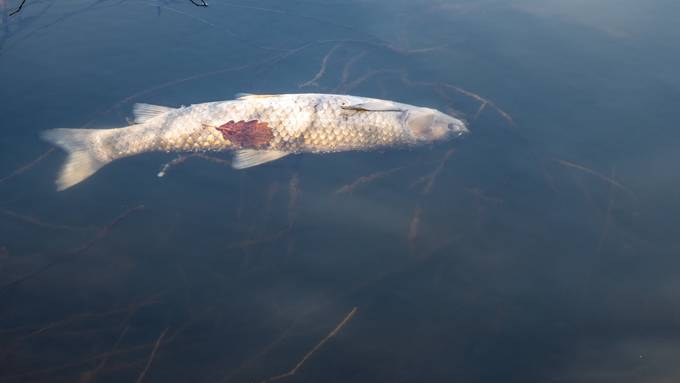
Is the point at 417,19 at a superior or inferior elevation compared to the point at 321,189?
superior

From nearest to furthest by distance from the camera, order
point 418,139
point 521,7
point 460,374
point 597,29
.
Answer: point 460,374 → point 418,139 → point 597,29 → point 521,7

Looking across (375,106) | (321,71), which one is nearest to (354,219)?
(375,106)

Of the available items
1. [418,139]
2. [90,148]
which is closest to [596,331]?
[418,139]

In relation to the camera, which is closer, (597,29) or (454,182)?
(454,182)

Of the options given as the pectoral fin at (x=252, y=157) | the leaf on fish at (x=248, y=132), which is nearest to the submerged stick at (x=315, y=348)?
the pectoral fin at (x=252, y=157)

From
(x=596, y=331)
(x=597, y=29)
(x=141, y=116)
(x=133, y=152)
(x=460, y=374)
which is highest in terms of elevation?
(x=597, y=29)

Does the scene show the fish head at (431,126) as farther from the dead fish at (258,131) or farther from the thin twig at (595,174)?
the thin twig at (595,174)

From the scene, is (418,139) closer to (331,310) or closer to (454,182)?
(454,182)
